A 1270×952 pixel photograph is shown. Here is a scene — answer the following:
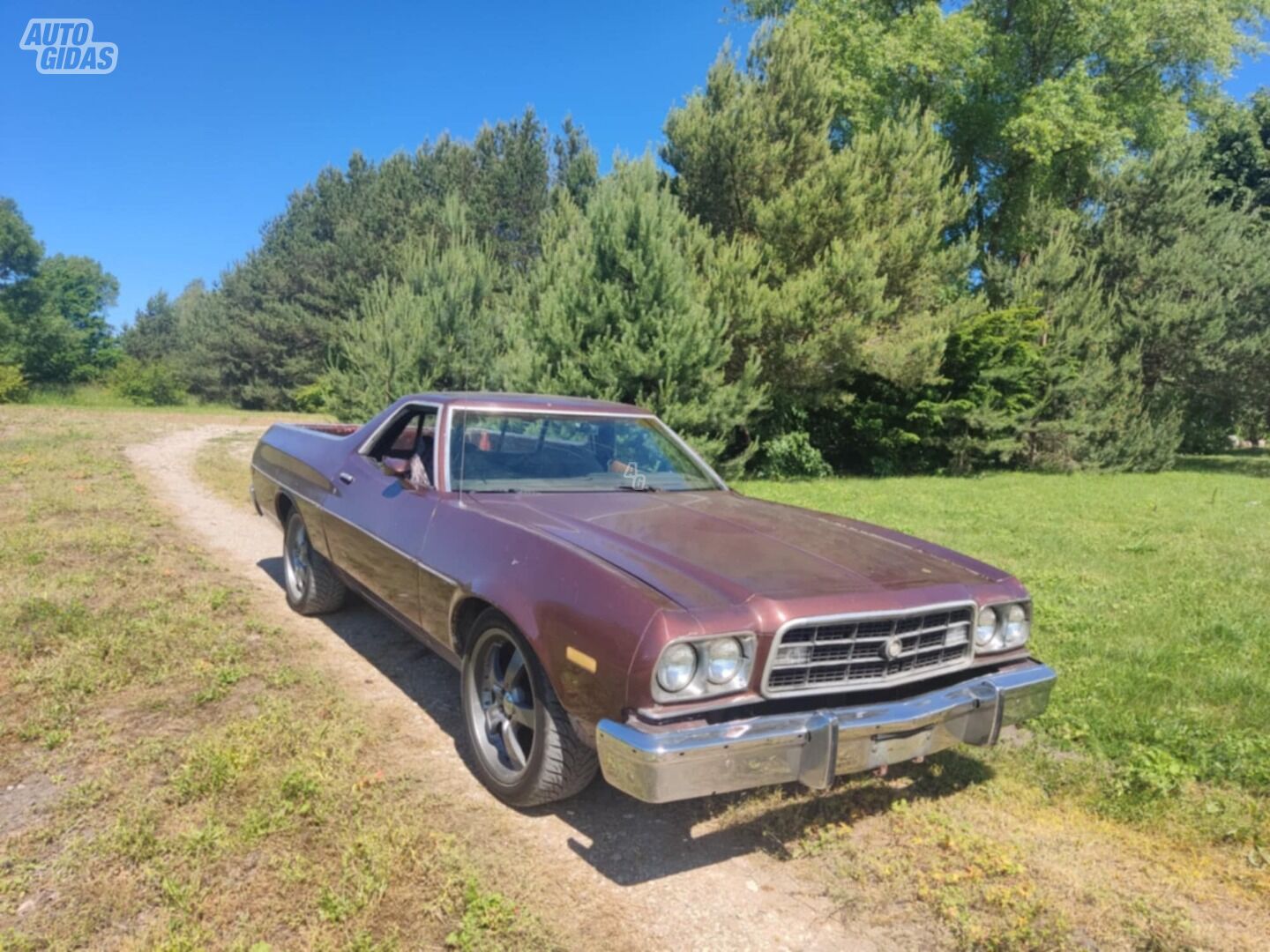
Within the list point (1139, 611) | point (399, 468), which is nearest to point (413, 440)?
point (399, 468)

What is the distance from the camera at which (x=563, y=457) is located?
13.5ft

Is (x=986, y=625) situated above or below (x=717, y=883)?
above

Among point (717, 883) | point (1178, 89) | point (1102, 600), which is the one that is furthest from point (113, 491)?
point (1178, 89)

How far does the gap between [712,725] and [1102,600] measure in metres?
5.06

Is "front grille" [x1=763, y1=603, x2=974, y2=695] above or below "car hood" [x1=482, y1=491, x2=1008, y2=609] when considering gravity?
below

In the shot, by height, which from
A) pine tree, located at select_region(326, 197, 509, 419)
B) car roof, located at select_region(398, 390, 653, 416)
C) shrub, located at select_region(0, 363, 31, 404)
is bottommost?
shrub, located at select_region(0, 363, 31, 404)

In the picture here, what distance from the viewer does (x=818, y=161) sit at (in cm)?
1545

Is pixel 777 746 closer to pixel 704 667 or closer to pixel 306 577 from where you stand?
pixel 704 667

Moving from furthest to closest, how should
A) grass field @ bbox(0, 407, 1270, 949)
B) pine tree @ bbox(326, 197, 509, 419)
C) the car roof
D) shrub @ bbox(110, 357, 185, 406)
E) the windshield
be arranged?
shrub @ bbox(110, 357, 185, 406) < pine tree @ bbox(326, 197, 509, 419) < the car roof < the windshield < grass field @ bbox(0, 407, 1270, 949)

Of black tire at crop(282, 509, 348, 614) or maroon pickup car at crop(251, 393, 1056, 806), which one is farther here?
black tire at crop(282, 509, 348, 614)

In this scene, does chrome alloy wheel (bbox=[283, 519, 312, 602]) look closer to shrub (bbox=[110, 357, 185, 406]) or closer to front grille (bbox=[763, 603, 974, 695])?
front grille (bbox=[763, 603, 974, 695])

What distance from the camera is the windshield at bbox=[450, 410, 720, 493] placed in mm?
3822

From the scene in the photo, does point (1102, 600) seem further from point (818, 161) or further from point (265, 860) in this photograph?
point (818, 161)

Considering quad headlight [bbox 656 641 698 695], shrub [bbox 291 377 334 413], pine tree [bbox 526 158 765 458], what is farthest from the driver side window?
shrub [bbox 291 377 334 413]
